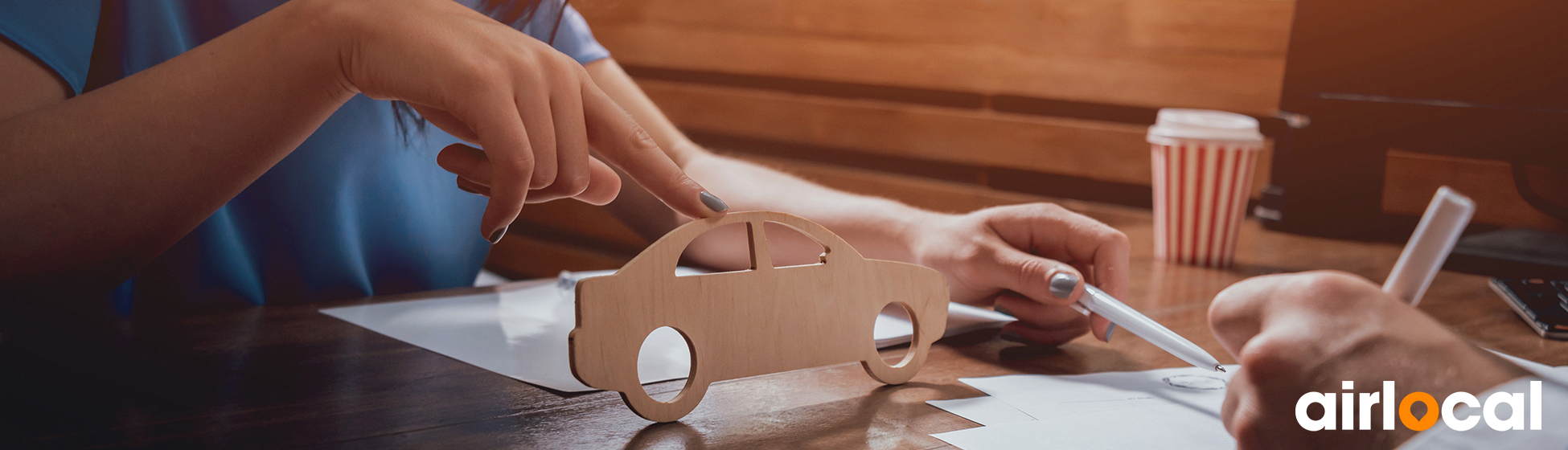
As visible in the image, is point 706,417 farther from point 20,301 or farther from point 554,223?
point 554,223

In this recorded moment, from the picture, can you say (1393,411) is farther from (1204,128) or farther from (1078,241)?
(1204,128)

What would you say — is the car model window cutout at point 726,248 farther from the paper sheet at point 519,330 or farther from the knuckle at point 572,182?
the knuckle at point 572,182

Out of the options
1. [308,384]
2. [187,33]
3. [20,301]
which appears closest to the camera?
[308,384]

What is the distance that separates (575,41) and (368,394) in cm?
62

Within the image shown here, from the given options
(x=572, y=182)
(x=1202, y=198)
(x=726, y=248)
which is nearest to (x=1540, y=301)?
(x=1202, y=198)

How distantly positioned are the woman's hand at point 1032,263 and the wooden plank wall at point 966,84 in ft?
1.72

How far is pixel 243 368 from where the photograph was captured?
59 cm

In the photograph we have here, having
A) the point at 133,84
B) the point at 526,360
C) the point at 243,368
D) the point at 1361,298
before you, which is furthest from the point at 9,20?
the point at 1361,298

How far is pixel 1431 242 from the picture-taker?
1.37 feet

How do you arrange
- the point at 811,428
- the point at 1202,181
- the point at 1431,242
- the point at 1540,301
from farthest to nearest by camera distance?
the point at 1202,181, the point at 1540,301, the point at 811,428, the point at 1431,242

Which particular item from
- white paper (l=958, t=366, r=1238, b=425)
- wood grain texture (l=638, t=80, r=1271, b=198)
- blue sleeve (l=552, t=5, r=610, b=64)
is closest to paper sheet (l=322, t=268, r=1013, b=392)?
white paper (l=958, t=366, r=1238, b=425)

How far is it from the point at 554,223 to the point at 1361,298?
2807 mm

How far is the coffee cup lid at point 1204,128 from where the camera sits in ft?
3.55

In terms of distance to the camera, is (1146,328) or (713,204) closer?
(713,204)
